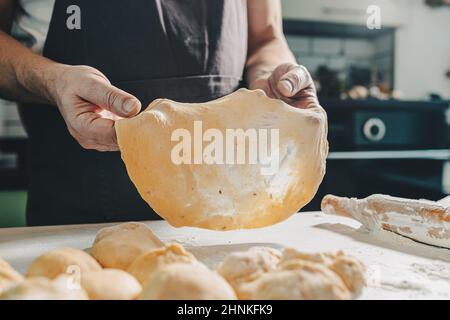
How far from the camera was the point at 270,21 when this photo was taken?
1.27 m

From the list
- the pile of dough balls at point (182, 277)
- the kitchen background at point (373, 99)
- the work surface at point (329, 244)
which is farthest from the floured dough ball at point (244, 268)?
the kitchen background at point (373, 99)

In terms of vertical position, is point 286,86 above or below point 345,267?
above

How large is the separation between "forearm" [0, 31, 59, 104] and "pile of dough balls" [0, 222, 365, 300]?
0.46 m

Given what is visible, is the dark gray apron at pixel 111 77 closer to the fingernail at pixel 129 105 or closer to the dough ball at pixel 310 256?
the fingernail at pixel 129 105

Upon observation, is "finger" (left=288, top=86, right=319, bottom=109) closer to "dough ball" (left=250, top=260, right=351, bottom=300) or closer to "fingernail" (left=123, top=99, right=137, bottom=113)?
"fingernail" (left=123, top=99, right=137, bottom=113)

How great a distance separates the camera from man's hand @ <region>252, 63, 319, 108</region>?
0.87 metres

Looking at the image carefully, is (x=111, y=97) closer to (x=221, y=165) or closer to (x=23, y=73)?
(x=221, y=165)

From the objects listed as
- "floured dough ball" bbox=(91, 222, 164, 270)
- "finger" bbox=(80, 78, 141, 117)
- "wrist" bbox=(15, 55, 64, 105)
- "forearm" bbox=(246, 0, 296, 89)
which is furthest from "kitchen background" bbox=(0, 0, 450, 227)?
"floured dough ball" bbox=(91, 222, 164, 270)

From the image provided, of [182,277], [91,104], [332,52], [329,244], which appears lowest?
[329,244]

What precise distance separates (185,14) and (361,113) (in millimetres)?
1102

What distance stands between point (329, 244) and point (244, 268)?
1.13ft

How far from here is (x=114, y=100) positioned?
81 cm

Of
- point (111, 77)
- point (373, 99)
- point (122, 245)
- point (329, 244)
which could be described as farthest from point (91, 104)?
point (373, 99)
